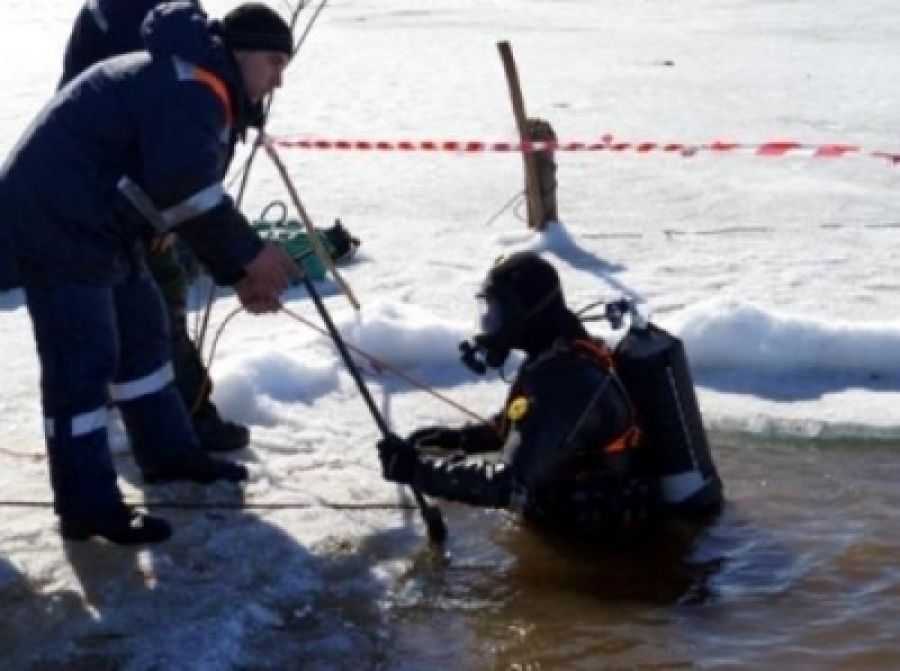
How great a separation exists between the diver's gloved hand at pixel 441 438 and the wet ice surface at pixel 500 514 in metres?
0.21

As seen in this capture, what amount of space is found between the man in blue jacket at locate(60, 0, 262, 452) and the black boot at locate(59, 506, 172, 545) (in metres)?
0.76

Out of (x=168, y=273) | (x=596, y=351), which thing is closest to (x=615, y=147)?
(x=168, y=273)

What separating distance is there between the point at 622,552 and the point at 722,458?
0.94 metres

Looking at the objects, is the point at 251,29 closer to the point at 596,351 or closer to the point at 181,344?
the point at 596,351

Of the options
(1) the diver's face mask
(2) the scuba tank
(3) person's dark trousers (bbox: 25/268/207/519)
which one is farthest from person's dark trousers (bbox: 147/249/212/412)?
(2) the scuba tank

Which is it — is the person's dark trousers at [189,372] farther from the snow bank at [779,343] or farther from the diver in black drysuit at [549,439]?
the snow bank at [779,343]

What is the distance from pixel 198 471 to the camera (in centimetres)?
545

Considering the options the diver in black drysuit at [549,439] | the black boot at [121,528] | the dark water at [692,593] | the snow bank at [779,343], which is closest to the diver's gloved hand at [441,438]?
the dark water at [692,593]

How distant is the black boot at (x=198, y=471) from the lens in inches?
214

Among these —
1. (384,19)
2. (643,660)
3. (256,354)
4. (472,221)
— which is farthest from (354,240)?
(384,19)

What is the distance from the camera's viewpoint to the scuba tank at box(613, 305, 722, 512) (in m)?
5.16

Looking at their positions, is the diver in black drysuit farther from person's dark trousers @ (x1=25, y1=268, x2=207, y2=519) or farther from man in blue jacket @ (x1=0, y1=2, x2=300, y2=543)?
person's dark trousers @ (x1=25, y1=268, x2=207, y2=519)

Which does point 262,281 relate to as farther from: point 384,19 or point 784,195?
point 384,19

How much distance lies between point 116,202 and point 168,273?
3.94 feet
